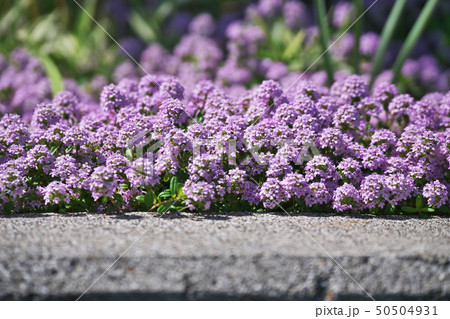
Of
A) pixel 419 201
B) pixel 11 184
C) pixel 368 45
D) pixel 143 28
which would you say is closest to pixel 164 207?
pixel 11 184

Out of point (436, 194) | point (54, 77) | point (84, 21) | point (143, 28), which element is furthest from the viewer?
point (143, 28)

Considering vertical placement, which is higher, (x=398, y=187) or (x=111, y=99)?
(x=111, y=99)

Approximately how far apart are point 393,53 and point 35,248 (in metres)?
5.54

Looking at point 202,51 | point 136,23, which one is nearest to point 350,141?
point 202,51

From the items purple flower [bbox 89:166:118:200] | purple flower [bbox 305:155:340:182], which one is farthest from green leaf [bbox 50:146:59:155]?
purple flower [bbox 305:155:340:182]

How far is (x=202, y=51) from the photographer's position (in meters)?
5.77

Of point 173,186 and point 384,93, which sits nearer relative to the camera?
point 173,186

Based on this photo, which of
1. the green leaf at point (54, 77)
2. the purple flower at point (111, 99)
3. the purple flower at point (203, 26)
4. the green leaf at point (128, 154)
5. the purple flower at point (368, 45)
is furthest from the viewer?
the purple flower at point (203, 26)

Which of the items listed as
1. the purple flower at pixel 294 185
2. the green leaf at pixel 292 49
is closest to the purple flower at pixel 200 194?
the purple flower at pixel 294 185

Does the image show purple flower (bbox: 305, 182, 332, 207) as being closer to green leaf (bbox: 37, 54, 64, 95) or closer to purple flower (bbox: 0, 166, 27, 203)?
purple flower (bbox: 0, 166, 27, 203)

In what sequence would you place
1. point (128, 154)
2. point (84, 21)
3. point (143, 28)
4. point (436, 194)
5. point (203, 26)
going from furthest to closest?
point (143, 28) → point (203, 26) → point (84, 21) → point (128, 154) → point (436, 194)

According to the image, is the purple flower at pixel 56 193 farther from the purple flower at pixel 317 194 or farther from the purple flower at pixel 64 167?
the purple flower at pixel 317 194

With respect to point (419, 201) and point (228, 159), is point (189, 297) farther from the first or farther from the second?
point (419, 201)

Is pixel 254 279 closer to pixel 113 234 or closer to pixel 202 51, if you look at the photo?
pixel 113 234
